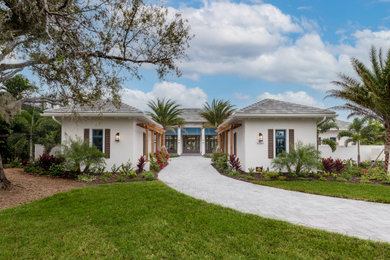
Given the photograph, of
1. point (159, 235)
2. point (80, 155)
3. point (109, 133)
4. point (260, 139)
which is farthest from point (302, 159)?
point (80, 155)

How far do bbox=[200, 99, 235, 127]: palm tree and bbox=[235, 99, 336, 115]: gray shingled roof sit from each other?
12562mm

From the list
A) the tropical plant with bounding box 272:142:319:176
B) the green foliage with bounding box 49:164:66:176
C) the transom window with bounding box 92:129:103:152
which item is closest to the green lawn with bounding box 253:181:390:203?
the tropical plant with bounding box 272:142:319:176

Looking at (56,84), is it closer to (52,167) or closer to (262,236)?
(52,167)

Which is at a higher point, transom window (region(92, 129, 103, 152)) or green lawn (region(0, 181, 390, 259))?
transom window (region(92, 129, 103, 152))

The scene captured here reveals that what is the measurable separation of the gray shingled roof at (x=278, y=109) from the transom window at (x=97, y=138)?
7.33 metres

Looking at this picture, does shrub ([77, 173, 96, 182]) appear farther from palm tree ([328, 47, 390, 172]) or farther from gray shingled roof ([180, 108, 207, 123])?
gray shingled roof ([180, 108, 207, 123])

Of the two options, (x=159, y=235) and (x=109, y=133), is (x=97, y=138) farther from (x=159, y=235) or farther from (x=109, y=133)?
(x=159, y=235)

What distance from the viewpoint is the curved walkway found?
471cm

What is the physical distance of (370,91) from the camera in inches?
435

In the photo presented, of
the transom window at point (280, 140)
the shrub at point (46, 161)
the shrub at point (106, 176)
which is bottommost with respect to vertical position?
the shrub at point (106, 176)

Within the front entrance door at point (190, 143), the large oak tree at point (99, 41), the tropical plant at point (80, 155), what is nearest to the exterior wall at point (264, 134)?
the large oak tree at point (99, 41)

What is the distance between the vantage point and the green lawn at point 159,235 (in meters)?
3.59

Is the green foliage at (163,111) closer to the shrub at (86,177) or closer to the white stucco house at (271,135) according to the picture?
the white stucco house at (271,135)

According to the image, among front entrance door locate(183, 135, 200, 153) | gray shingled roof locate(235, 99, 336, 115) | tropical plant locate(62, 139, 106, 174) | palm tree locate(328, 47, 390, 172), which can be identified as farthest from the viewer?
front entrance door locate(183, 135, 200, 153)
